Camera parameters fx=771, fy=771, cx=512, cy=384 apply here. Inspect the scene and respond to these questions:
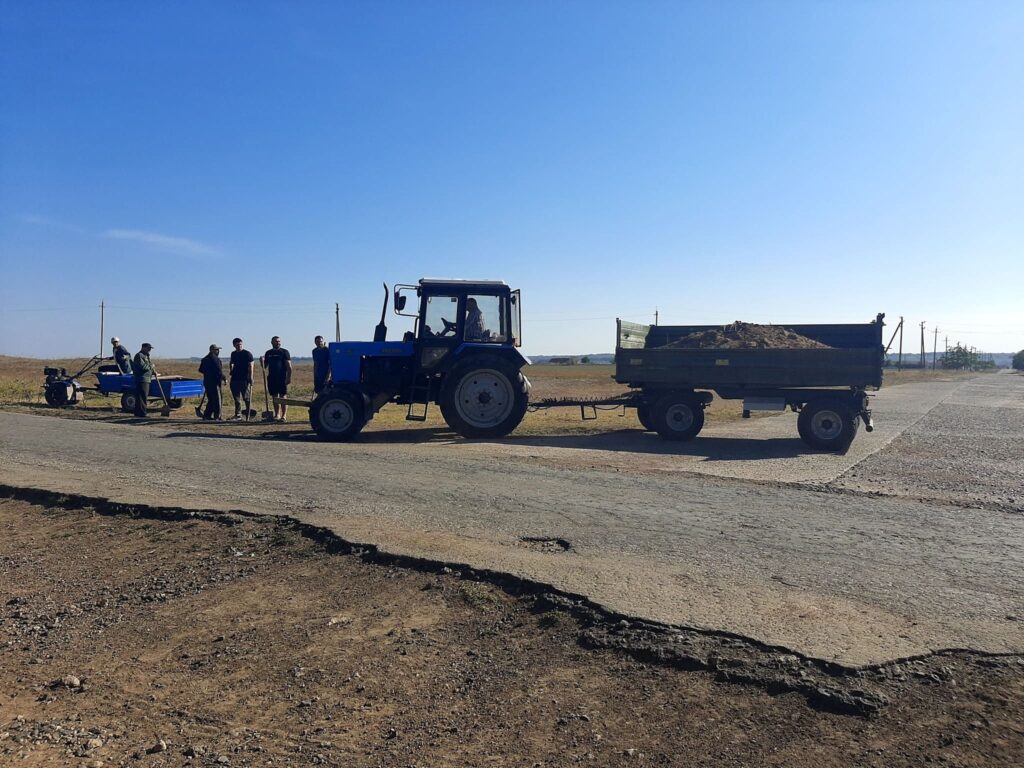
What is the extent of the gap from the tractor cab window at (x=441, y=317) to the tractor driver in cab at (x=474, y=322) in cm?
20

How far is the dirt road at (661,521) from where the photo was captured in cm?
423

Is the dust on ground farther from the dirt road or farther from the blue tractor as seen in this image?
the blue tractor

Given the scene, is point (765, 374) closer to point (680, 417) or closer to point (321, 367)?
point (680, 417)

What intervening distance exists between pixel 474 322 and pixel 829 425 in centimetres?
580

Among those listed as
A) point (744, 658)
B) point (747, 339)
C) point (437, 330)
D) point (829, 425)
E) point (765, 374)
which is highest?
point (437, 330)

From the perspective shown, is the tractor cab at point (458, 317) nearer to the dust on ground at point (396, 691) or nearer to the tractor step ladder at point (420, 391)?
the tractor step ladder at point (420, 391)

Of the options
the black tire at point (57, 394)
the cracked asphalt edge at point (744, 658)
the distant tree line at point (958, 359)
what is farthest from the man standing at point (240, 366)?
the distant tree line at point (958, 359)

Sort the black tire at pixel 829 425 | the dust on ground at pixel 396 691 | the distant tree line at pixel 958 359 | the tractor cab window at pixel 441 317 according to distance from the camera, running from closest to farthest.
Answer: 1. the dust on ground at pixel 396 691
2. the black tire at pixel 829 425
3. the tractor cab window at pixel 441 317
4. the distant tree line at pixel 958 359

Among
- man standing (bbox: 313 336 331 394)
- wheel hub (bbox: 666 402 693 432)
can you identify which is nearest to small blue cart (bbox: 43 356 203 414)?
man standing (bbox: 313 336 331 394)

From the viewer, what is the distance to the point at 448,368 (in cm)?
1262

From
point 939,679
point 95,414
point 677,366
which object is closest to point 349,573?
point 939,679

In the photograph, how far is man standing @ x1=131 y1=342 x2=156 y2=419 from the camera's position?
55.5 ft

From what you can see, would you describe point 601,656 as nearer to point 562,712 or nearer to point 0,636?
point 562,712

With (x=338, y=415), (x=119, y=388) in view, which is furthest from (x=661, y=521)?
(x=119, y=388)
